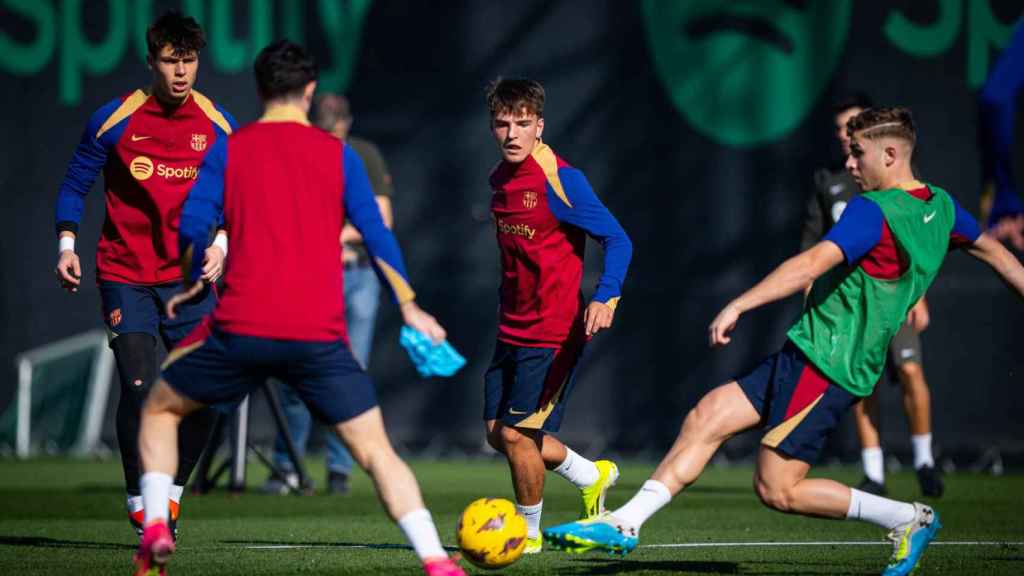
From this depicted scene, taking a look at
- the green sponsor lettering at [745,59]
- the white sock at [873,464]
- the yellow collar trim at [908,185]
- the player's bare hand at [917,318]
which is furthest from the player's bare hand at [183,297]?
the green sponsor lettering at [745,59]

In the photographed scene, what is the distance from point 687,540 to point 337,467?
13.0 feet

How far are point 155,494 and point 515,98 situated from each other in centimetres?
272

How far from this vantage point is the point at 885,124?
6.62 m

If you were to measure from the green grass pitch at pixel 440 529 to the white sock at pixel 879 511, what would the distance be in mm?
327

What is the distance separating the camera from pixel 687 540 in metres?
8.12

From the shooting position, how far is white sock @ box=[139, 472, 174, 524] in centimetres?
580

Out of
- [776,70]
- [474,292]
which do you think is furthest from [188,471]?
[776,70]

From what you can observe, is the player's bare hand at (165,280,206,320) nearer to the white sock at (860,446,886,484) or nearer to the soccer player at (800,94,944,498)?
the soccer player at (800,94,944,498)

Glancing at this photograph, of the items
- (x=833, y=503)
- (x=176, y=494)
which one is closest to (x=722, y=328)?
(x=833, y=503)

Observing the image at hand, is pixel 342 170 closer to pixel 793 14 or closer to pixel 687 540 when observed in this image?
pixel 687 540

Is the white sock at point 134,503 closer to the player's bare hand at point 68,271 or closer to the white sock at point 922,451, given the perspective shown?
the player's bare hand at point 68,271

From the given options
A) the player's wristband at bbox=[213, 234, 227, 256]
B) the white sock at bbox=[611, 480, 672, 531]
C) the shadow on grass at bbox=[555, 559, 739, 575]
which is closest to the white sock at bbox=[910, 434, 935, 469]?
the shadow on grass at bbox=[555, 559, 739, 575]

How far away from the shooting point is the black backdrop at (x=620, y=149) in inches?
535

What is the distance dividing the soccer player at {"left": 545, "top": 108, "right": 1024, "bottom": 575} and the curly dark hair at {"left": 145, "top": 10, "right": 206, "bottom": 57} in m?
2.71
